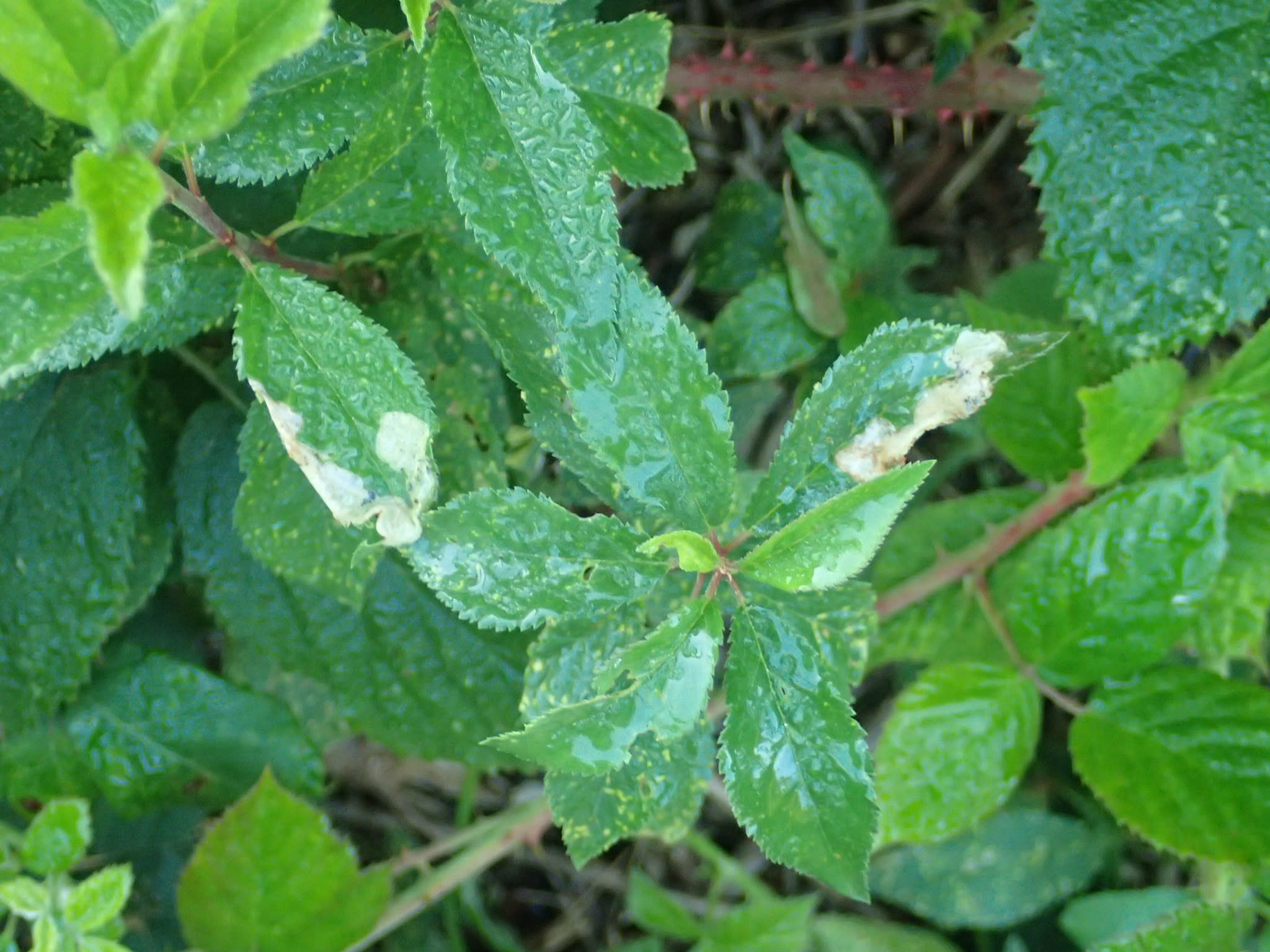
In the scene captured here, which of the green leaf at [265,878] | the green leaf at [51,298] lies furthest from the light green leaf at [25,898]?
the green leaf at [51,298]

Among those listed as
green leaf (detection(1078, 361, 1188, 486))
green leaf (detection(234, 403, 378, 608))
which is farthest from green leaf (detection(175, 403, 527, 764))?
green leaf (detection(1078, 361, 1188, 486))

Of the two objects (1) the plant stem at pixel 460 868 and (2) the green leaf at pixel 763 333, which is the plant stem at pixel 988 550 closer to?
(2) the green leaf at pixel 763 333

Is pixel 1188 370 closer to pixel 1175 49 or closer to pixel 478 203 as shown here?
pixel 1175 49

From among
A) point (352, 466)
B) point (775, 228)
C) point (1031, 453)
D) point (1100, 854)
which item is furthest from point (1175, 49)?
point (1100, 854)

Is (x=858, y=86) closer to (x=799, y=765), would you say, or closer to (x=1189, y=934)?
(x=799, y=765)

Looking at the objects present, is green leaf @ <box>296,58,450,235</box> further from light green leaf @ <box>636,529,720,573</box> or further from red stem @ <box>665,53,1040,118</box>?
red stem @ <box>665,53,1040,118</box>

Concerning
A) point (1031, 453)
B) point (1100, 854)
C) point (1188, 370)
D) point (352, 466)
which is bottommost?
point (1100, 854)
